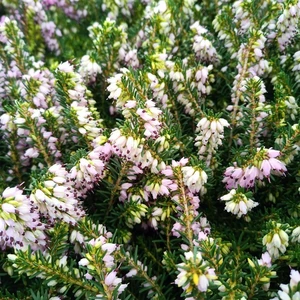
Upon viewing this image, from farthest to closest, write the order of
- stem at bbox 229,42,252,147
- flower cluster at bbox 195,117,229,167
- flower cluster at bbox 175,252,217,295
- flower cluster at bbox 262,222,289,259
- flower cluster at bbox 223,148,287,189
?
stem at bbox 229,42,252,147 → flower cluster at bbox 195,117,229,167 → flower cluster at bbox 223,148,287,189 → flower cluster at bbox 262,222,289,259 → flower cluster at bbox 175,252,217,295

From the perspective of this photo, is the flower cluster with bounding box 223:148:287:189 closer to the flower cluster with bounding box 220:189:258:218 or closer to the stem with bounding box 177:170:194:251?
the flower cluster with bounding box 220:189:258:218

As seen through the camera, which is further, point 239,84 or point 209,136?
point 239,84

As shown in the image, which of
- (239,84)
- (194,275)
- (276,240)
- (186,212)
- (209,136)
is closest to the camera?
(194,275)

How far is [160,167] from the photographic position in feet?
6.53

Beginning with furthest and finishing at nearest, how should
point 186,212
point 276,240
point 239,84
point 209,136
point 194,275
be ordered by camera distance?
point 239,84 → point 209,136 → point 186,212 → point 276,240 → point 194,275

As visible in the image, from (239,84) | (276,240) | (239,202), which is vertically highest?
(239,84)

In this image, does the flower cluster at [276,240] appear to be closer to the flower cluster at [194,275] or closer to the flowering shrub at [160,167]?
the flowering shrub at [160,167]

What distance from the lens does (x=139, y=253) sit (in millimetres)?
2217

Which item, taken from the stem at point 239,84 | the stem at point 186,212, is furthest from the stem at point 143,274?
the stem at point 239,84

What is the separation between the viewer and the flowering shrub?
1.79 m

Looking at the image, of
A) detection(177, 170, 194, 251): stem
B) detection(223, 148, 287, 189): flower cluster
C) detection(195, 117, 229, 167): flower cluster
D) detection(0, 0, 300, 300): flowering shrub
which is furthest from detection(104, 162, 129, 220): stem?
detection(223, 148, 287, 189): flower cluster

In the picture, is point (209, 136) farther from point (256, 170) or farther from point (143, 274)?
point (143, 274)

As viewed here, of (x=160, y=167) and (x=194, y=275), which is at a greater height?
(x=160, y=167)

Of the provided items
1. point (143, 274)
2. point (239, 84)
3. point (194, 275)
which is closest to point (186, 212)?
point (143, 274)
